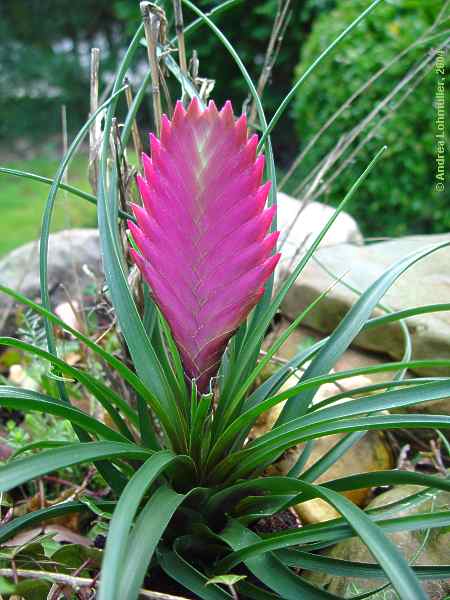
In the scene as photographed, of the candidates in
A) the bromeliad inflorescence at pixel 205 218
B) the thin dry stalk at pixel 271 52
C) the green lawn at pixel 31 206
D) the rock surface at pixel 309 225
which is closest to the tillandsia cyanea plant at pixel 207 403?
the bromeliad inflorescence at pixel 205 218

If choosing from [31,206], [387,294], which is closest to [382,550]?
[387,294]

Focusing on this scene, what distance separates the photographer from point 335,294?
1.85m

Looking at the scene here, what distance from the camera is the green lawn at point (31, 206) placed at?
4.23 m

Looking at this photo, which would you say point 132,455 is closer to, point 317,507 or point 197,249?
point 197,249

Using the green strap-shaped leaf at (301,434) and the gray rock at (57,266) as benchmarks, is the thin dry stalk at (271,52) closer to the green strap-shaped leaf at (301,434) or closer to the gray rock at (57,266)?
the green strap-shaped leaf at (301,434)

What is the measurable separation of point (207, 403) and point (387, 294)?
1.03 metres

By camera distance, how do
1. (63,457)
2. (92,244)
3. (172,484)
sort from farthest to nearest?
(92,244) < (172,484) < (63,457)

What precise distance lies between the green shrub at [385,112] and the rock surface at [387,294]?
1.07 m

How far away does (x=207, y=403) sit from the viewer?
90 centimetres

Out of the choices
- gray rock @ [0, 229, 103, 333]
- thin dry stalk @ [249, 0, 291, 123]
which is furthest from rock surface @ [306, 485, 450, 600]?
gray rock @ [0, 229, 103, 333]

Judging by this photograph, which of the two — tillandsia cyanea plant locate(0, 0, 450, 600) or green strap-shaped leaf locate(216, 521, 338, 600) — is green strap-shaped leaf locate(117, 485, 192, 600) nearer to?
tillandsia cyanea plant locate(0, 0, 450, 600)

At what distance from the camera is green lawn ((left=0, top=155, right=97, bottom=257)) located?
423cm

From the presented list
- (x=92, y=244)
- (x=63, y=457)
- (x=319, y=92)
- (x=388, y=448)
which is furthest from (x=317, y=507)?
(x=319, y=92)

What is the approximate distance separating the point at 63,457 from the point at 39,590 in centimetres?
25
